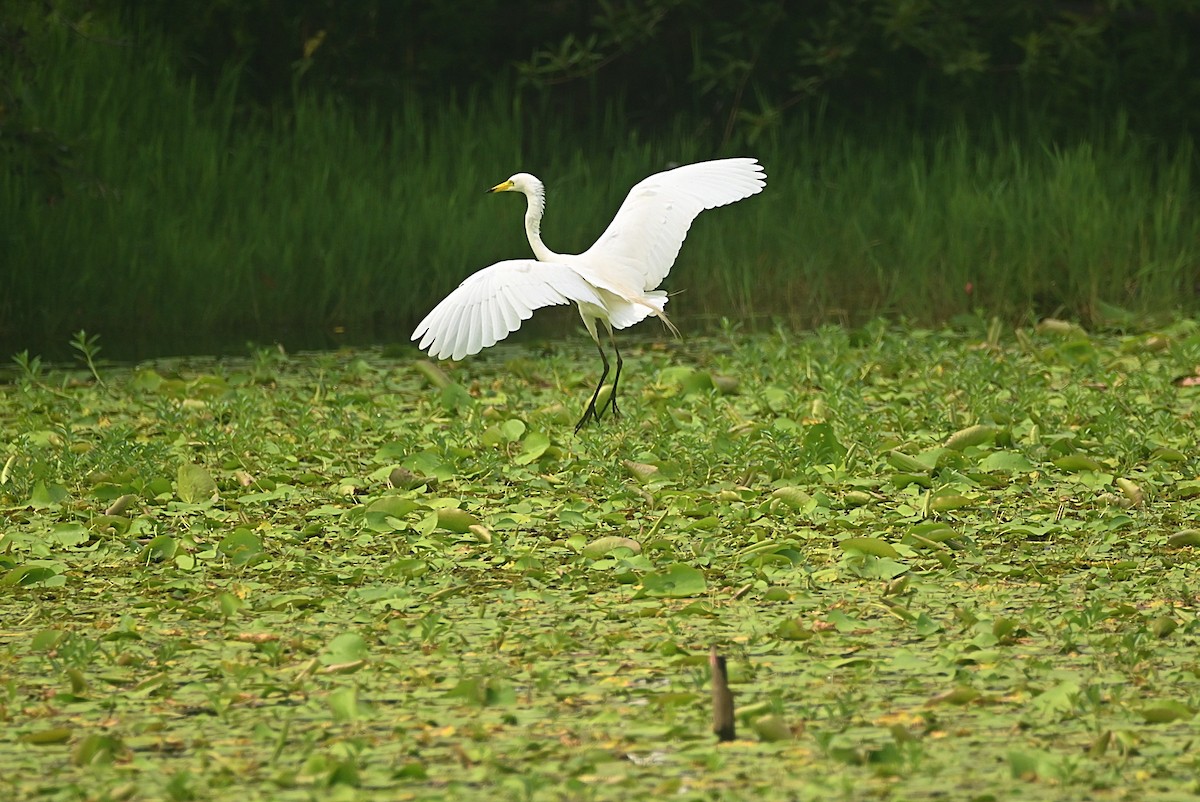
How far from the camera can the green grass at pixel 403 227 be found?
8.14m

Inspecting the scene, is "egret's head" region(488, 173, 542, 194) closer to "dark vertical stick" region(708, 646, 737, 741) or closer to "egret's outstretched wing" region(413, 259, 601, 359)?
"egret's outstretched wing" region(413, 259, 601, 359)

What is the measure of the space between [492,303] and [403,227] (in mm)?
4067

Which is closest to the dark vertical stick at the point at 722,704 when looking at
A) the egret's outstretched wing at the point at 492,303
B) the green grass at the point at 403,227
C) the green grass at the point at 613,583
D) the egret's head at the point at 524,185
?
the green grass at the point at 613,583

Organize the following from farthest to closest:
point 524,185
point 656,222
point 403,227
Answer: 1. point 403,227
2. point 524,185
3. point 656,222

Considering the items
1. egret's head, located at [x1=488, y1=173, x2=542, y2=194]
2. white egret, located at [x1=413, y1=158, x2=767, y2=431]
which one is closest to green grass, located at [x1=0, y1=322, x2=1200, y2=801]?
white egret, located at [x1=413, y1=158, x2=767, y2=431]

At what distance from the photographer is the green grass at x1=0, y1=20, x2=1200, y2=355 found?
8.14m

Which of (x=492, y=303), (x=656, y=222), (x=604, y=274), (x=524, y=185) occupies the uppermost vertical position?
(x=524, y=185)

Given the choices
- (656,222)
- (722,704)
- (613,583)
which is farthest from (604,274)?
(722,704)

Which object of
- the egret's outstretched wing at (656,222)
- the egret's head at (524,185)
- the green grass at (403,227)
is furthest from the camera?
the green grass at (403,227)

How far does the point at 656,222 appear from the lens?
236 inches

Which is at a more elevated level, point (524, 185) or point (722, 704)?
point (524, 185)

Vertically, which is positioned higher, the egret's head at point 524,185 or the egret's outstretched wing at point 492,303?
the egret's head at point 524,185

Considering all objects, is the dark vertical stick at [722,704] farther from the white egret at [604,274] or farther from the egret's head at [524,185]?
the egret's head at [524,185]

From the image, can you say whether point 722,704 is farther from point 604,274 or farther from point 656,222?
point 656,222
